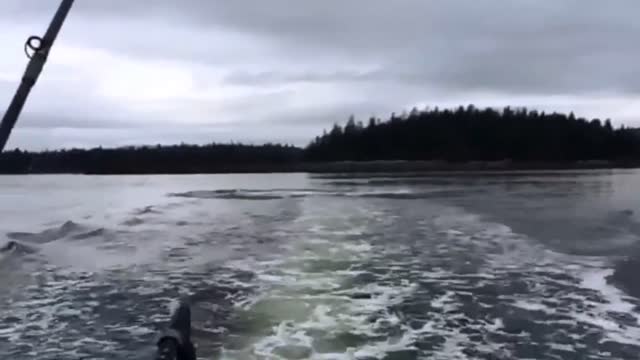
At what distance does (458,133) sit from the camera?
504 feet

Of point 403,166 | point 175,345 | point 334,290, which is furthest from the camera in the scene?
point 403,166

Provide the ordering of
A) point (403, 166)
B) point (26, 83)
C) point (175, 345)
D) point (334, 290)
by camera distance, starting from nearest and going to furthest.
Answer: point (26, 83) → point (175, 345) → point (334, 290) → point (403, 166)

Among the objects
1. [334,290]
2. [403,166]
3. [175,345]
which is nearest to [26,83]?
[175,345]

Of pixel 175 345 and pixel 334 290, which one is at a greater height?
pixel 175 345

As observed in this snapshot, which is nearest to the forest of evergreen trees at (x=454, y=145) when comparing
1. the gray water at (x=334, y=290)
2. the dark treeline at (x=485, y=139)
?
the dark treeline at (x=485, y=139)

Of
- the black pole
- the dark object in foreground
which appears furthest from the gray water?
the black pole

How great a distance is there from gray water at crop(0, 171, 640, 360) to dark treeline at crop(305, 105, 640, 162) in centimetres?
12101

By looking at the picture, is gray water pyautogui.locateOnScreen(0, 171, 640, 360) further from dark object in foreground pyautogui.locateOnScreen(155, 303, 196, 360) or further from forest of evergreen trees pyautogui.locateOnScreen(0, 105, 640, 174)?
forest of evergreen trees pyautogui.locateOnScreen(0, 105, 640, 174)

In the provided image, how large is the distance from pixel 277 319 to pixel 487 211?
74.6ft

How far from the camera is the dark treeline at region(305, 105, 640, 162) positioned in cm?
14475

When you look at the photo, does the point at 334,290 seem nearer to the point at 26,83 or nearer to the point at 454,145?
the point at 26,83

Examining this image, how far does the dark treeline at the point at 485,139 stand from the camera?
475 ft

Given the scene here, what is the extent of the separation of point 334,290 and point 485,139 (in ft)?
462

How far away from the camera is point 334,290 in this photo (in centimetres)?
1282
